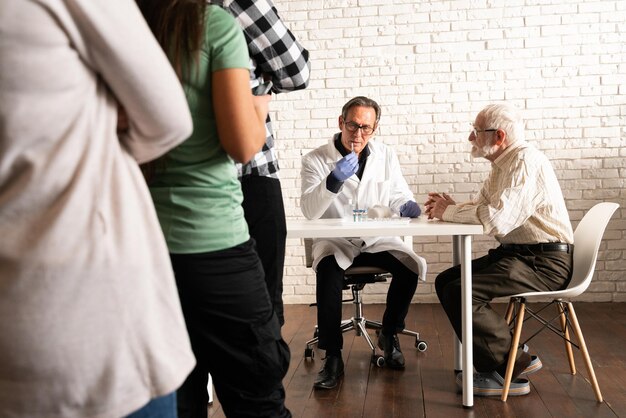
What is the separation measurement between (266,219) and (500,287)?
1557 millimetres

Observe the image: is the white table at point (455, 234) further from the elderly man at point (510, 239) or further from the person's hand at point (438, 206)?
the person's hand at point (438, 206)

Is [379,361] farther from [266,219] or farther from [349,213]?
[266,219]

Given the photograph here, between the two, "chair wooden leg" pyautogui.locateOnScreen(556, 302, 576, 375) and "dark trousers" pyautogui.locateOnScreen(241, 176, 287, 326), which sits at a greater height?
"dark trousers" pyautogui.locateOnScreen(241, 176, 287, 326)

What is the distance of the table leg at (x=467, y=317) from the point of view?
9.62 ft

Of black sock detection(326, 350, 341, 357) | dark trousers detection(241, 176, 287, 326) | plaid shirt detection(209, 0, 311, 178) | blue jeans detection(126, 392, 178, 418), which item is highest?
plaid shirt detection(209, 0, 311, 178)

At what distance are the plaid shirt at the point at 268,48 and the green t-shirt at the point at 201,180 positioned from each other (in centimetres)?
34

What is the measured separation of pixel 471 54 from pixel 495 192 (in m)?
2.23

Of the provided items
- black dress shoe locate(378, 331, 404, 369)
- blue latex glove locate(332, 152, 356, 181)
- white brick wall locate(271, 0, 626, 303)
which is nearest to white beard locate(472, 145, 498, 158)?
blue latex glove locate(332, 152, 356, 181)

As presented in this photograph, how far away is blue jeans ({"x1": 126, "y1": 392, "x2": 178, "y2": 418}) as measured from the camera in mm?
1038

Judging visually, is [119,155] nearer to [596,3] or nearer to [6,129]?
[6,129]

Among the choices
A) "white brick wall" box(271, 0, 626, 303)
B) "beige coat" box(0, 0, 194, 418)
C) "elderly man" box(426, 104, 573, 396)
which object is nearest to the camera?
"beige coat" box(0, 0, 194, 418)

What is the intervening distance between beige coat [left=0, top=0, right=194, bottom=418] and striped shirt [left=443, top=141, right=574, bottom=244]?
7.01 ft

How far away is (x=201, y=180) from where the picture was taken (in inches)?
53.1

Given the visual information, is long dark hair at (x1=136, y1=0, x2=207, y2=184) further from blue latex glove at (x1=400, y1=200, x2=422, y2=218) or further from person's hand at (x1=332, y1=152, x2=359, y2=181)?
blue latex glove at (x1=400, y1=200, x2=422, y2=218)
